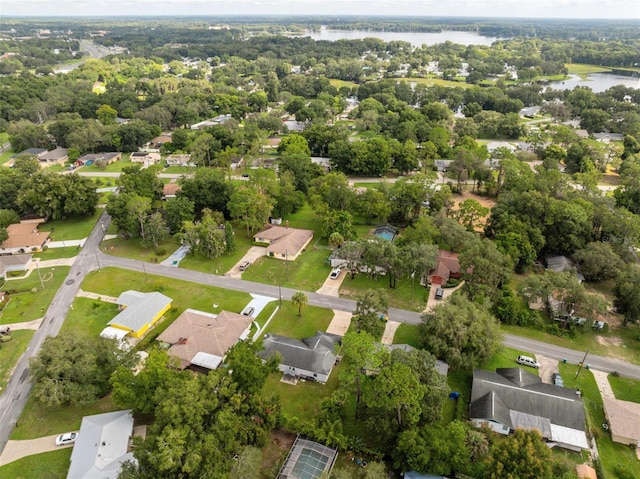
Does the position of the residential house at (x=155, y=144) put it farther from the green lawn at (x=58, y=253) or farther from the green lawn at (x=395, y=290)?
the green lawn at (x=395, y=290)

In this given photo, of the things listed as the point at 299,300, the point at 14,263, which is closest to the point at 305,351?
the point at 299,300

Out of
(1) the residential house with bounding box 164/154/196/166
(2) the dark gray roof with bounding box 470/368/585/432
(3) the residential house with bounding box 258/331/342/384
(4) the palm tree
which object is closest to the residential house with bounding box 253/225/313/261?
(4) the palm tree

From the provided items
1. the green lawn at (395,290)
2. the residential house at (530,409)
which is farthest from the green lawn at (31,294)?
the residential house at (530,409)

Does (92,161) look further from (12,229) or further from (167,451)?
(167,451)

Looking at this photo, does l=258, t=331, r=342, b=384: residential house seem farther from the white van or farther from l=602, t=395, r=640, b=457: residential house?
l=602, t=395, r=640, b=457: residential house

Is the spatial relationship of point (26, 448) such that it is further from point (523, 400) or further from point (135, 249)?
point (523, 400)

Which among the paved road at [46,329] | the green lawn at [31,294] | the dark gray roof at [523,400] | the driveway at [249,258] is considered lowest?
the green lawn at [31,294]
